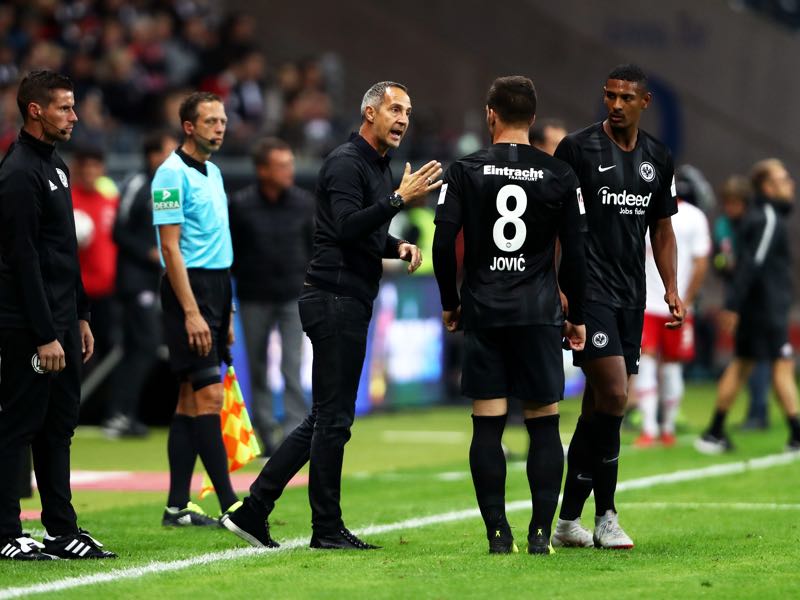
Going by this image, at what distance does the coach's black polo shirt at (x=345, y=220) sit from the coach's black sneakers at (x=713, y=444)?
6406mm

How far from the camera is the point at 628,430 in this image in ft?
53.1

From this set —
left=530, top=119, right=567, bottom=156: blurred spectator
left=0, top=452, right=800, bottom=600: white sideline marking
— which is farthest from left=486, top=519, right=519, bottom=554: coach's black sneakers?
left=530, top=119, right=567, bottom=156: blurred spectator

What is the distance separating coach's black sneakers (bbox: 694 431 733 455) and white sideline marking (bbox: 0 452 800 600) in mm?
470

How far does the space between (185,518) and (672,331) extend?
20.4ft

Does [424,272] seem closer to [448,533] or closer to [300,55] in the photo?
[448,533]

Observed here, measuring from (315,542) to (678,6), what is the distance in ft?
76.1

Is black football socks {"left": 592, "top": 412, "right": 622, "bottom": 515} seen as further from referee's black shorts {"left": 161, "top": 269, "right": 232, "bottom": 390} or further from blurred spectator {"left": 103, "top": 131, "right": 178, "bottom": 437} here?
blurred spectator {"left": 103, "top": 131, "right": 178, "bottom": 437}

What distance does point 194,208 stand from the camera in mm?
9414

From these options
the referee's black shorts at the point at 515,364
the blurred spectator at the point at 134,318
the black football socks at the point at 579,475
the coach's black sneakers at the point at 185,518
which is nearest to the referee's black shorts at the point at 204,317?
the coach's black sneakers at the point at 185,518

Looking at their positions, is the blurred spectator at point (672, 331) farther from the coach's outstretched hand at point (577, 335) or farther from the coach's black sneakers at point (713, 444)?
the coach's outstretched hand at point (577, 335)

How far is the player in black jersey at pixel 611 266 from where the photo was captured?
8.37 m

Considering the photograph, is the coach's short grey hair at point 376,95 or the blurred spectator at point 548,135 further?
the blurred spectator at point 548,135

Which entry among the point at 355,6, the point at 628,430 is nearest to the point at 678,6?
the point at 355,6

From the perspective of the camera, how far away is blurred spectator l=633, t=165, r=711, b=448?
47.0ft
